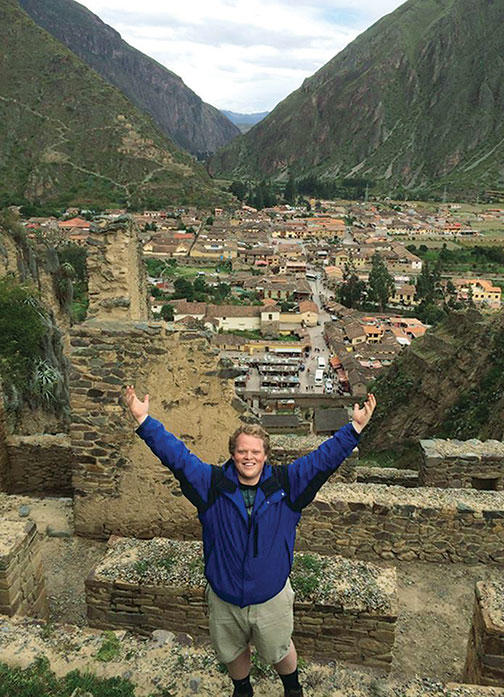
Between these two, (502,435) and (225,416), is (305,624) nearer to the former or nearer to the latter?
(225,416)

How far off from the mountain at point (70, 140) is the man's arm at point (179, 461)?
396 ft

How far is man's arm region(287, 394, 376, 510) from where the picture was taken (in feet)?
10.2

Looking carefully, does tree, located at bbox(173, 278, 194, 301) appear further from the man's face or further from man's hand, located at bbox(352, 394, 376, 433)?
the man's face

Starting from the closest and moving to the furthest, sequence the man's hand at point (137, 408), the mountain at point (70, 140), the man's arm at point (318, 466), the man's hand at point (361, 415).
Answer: the man's arm at point (318, 466)
the man's hand at point (361, 415)
the man's hand at point (137, 408)
the mountain at point (70, 140)

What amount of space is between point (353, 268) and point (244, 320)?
1401 inches

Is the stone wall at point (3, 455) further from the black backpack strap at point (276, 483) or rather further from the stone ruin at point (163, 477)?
the black backpack strap at point (276, 483)

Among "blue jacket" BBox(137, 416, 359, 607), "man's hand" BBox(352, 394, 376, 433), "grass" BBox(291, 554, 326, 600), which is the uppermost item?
"man's hand" BBox(352, 394, 376, 433)

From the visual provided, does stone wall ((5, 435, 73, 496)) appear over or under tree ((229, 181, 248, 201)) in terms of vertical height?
under

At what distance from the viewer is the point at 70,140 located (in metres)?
127

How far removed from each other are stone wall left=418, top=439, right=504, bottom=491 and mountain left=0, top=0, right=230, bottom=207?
118 meters

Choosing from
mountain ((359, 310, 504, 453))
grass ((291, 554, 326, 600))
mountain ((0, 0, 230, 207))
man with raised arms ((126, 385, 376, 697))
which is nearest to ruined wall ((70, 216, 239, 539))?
grass ((291, 554, 326, 600))

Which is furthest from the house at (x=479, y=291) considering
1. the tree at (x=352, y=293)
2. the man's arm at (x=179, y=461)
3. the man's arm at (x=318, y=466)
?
the man's arm at (x=179, y=461)

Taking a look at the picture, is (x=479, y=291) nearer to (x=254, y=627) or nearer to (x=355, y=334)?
(x=355, y=334)

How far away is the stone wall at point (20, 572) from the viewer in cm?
427
